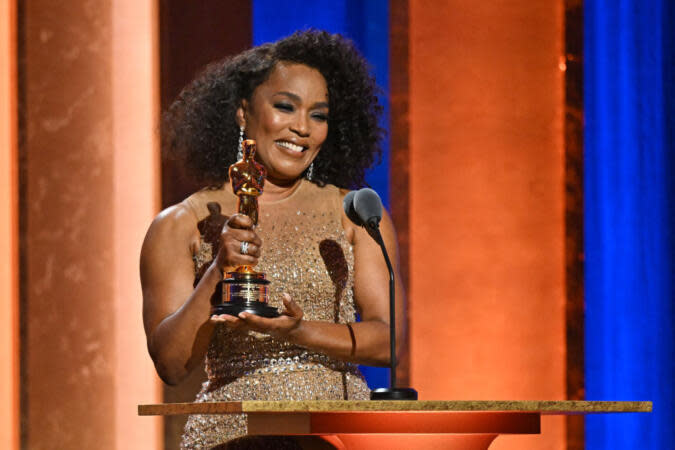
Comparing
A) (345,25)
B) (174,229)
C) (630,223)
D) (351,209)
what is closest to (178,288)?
(174,229)

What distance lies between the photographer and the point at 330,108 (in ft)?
9.46

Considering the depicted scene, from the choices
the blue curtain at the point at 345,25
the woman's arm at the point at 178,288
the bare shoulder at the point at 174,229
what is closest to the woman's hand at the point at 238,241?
the woman's arm at the point at 178,288

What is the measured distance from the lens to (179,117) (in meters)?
3.05

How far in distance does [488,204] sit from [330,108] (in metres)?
1.02

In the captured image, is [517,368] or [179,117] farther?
[517,368]

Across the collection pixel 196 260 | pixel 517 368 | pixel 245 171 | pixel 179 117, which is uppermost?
pixel 179 117

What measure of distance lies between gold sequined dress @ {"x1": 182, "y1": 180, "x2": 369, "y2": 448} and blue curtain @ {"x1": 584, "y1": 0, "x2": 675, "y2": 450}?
4.18 ft

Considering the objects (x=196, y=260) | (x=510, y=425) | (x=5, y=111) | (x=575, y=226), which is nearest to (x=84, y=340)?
(x=5, y=111)

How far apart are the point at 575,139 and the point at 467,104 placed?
16.0 inches

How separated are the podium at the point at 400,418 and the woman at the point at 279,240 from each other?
0.46m

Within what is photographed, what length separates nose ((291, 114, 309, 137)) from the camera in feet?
8.75

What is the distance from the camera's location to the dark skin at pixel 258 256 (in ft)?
7.67

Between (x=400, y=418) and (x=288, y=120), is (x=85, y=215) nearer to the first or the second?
(x=288, y=120)

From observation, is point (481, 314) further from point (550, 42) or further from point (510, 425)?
point (510, 425)
